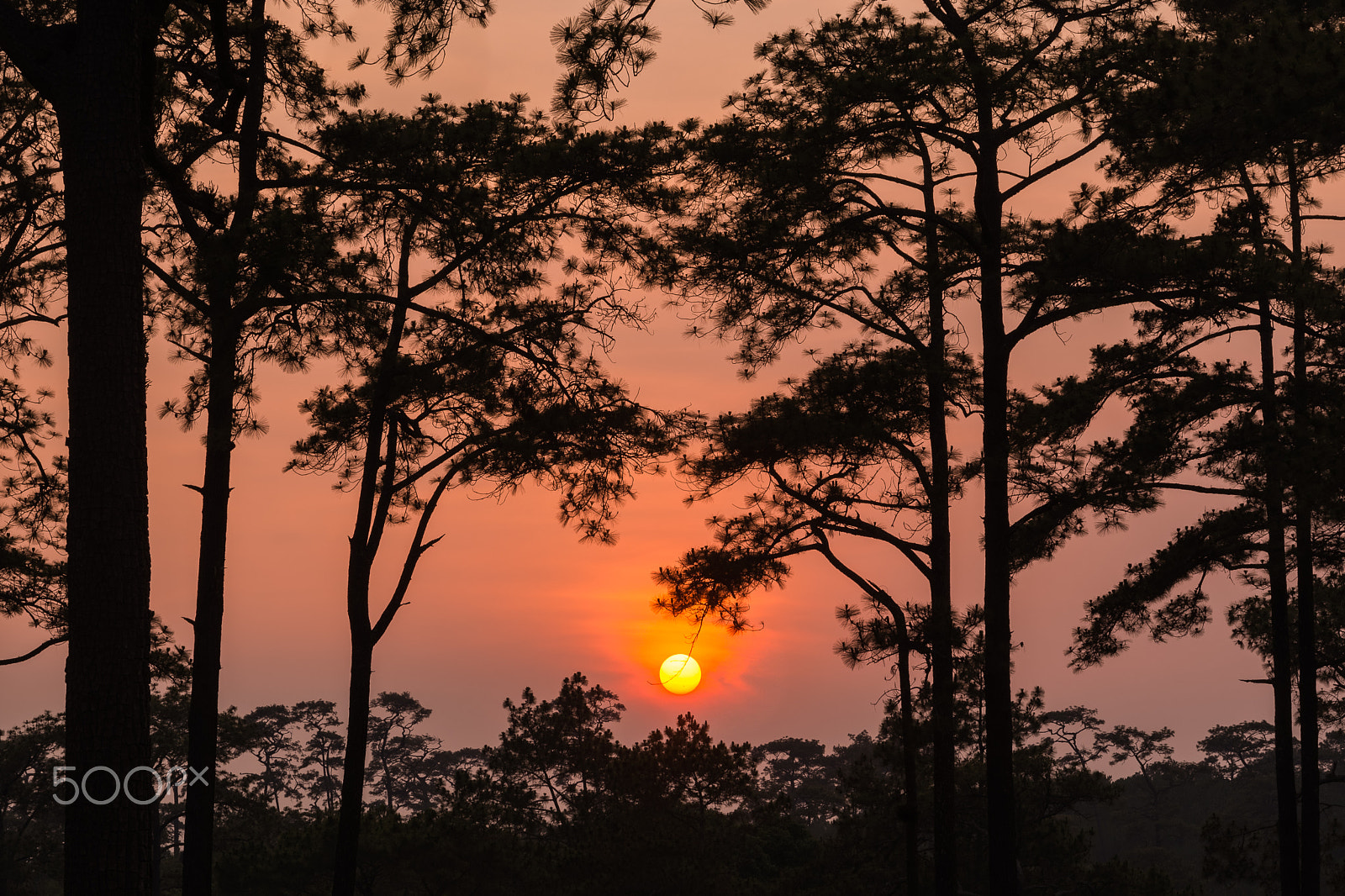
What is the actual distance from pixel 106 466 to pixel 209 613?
642cm

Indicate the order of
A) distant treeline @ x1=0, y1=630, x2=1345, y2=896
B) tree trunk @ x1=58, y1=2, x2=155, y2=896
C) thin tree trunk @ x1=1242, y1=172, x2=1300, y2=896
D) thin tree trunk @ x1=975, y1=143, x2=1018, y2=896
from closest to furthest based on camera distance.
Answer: tree trunk @ x1=58, y1=2, x2=155, y2=896
thin tree trunk @ x1=975, y1=143, x2=1018, y2=896
thin tree trunk @ x1=1242, y1=172, x2=1300, y2=896
distant treeline @ x1=0, y1=630, x2=1345, y2=896

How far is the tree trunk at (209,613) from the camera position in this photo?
452 inches

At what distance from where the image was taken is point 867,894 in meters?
24.6

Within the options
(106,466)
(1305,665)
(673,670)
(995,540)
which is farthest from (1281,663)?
(106,466)

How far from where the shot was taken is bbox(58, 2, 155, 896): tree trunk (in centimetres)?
562

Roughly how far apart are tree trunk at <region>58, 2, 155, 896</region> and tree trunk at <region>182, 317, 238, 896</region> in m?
5.86

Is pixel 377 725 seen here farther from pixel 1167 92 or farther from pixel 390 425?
pixel 1167 92

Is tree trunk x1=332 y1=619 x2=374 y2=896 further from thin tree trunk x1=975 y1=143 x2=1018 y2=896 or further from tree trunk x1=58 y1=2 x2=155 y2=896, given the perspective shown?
tree trunk x1=58 y1=2 x2=155 y2=896

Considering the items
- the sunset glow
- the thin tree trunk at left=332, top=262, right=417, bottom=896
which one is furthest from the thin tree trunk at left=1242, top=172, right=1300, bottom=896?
the thin tree trunk at left=332, top=262, right=417, bottom=896

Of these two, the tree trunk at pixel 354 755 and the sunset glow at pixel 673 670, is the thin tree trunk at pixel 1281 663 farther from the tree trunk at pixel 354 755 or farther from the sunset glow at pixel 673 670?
the tree trunk at pixel 354 755

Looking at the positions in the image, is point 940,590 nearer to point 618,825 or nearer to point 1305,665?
point 1305,665

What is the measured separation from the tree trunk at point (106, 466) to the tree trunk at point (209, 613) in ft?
19.2

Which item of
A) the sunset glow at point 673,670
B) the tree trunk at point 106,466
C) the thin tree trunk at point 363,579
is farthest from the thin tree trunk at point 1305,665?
the tree trunk at point 106,466

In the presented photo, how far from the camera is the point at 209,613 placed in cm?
1180
